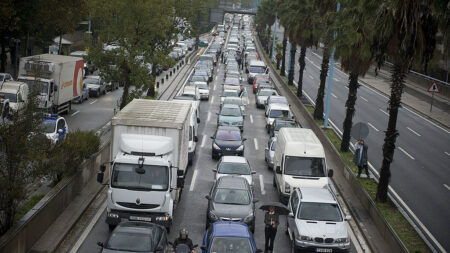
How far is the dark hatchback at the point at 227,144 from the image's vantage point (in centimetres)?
2992

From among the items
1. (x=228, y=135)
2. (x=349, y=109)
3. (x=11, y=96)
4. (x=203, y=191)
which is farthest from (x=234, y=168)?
(x=11, y=96)

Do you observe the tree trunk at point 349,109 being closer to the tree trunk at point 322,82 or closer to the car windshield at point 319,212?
the tree trunk at point 322,82

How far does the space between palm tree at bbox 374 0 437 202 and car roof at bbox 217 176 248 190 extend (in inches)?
260

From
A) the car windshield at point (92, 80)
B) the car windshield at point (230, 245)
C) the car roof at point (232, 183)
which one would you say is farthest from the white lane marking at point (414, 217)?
the car windshield at point (92, 80)

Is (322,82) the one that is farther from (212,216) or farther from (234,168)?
(212,216)

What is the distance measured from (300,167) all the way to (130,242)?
10.6 meters

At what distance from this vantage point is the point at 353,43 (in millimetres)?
27219

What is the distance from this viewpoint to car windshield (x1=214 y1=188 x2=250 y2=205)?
20.0 meters

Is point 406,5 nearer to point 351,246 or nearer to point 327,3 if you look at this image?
point 351,246

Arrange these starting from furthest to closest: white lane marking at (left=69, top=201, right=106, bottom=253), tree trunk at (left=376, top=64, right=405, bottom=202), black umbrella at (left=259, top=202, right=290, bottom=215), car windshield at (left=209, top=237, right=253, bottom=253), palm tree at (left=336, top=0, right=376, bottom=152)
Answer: palm tree at (left=336, top=0, right=376, bottom=152)
tree trunk at (left=376, top=64, right=405, bottom=202)
black umbrella at (left=259, top=202, right=290, bottom=215)
white lane marking at (left=69, top=201, right=106, bottom=253)
car windshield at (left=209, top=237, right=253, bottom=253)

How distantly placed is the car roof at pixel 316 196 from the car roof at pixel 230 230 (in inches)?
140

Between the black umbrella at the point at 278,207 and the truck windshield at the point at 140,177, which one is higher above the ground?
the truck windshield at the point at 140,177

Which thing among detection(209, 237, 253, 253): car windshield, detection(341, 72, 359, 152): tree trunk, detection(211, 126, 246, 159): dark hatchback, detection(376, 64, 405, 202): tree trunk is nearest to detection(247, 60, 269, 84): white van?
detection(341, 72, 359, 152): tree trunk

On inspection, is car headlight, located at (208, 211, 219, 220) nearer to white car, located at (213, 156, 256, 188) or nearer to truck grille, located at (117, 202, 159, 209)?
truck grille, located at (117, 202, 159, 209)
